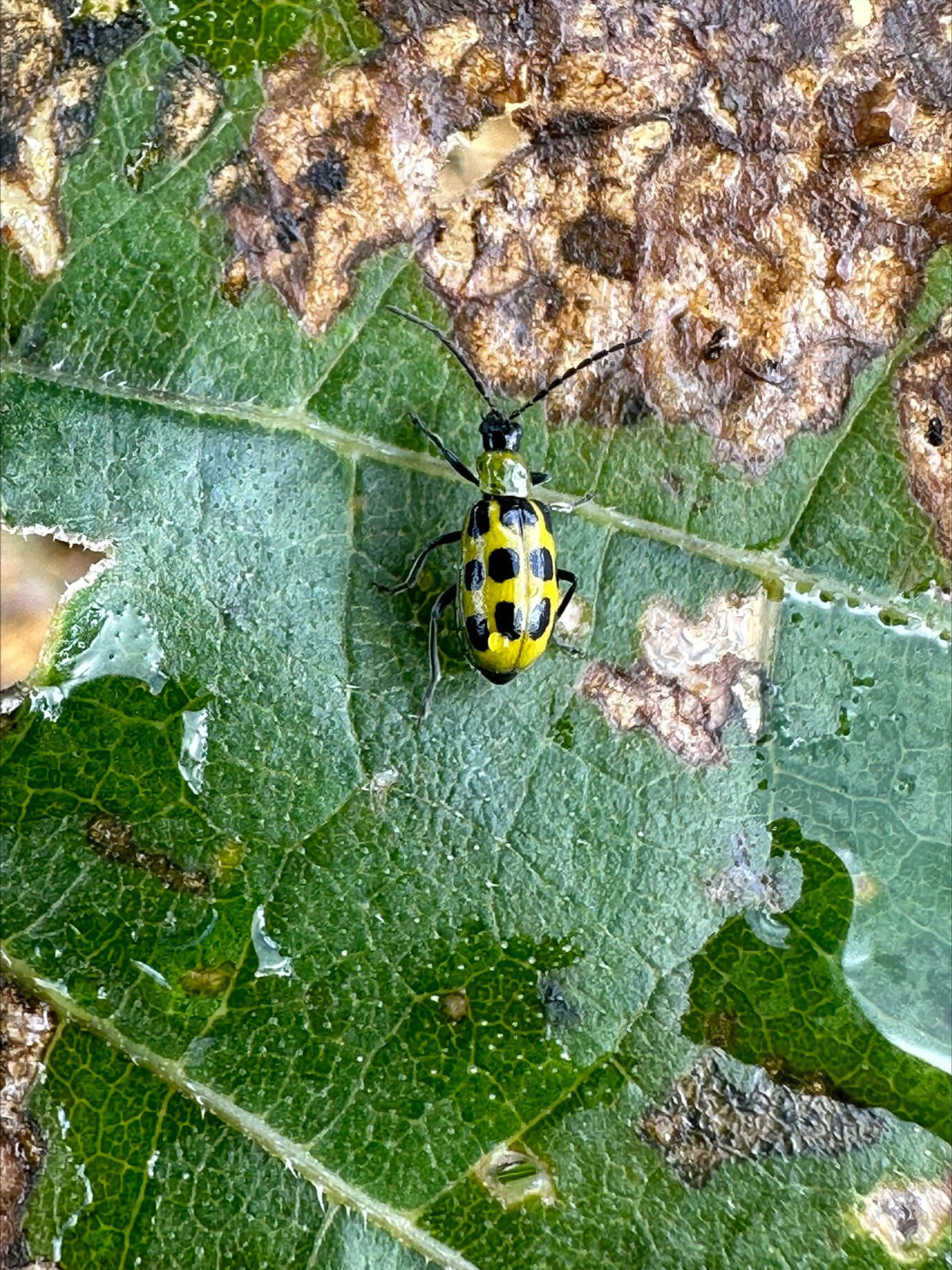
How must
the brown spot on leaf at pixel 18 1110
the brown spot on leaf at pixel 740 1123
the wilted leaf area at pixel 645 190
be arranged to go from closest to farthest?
the brown spot on leaf at pixel 18 1110, the brown spot on leaf at pixel 740 1123, the wilted leaf area at pixel 645 190

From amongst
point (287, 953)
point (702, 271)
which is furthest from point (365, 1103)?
point (702, 271)

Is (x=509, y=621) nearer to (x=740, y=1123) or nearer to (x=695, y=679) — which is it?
(x=695, y=679)

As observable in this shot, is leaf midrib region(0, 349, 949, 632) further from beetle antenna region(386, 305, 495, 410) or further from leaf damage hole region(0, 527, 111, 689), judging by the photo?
leaf damage hole region(0, 527, 111, 689)

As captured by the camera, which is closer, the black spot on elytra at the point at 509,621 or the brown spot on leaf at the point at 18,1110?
the brown spot on leaf at the point at 18,1110

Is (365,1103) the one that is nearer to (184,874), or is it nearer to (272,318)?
(184,874)

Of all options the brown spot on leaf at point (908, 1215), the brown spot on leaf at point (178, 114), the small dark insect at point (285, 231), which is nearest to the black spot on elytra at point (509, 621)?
the small dark insect at point (285, 231)

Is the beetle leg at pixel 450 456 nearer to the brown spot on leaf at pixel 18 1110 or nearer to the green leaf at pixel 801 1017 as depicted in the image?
the green leaf at pixel 801 1017

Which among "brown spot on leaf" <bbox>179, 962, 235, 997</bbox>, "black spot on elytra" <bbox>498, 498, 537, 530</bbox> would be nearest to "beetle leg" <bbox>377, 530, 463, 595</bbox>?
"black spot on elytra" <bbox>498, 498, 537, 530</bbox>
